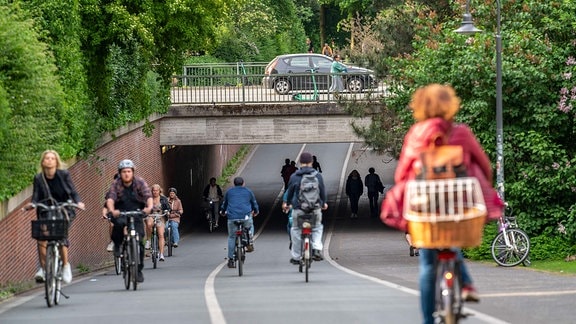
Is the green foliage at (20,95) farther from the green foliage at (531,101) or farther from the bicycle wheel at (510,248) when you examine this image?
the green foliage at (531,101)

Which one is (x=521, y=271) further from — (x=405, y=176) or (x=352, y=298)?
(x=405, y=176)

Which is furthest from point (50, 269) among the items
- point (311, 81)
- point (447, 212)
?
point (311, 81)

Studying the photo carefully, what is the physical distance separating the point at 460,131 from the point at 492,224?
2005 centimetres

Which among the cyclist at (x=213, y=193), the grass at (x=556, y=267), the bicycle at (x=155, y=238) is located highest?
the bicycle at (x=155, y=238)

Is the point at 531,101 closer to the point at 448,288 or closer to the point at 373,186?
the point at 373,186

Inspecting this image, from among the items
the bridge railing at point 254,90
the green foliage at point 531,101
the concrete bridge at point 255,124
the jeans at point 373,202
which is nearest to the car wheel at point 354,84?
the bridge railing at point 254,90

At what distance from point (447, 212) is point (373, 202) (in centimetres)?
3887

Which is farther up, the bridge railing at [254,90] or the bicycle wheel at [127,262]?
the bridge railing at [254,90]

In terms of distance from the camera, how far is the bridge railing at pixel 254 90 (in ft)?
147

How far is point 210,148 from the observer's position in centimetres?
5975

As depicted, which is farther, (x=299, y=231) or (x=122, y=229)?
(x=299, y=231)

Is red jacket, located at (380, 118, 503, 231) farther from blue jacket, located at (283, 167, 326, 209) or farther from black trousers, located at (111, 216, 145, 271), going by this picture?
blue jacket, located at (283, 167, 326, 209)

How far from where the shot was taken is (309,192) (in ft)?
63.6

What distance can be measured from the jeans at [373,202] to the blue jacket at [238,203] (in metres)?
24.1
